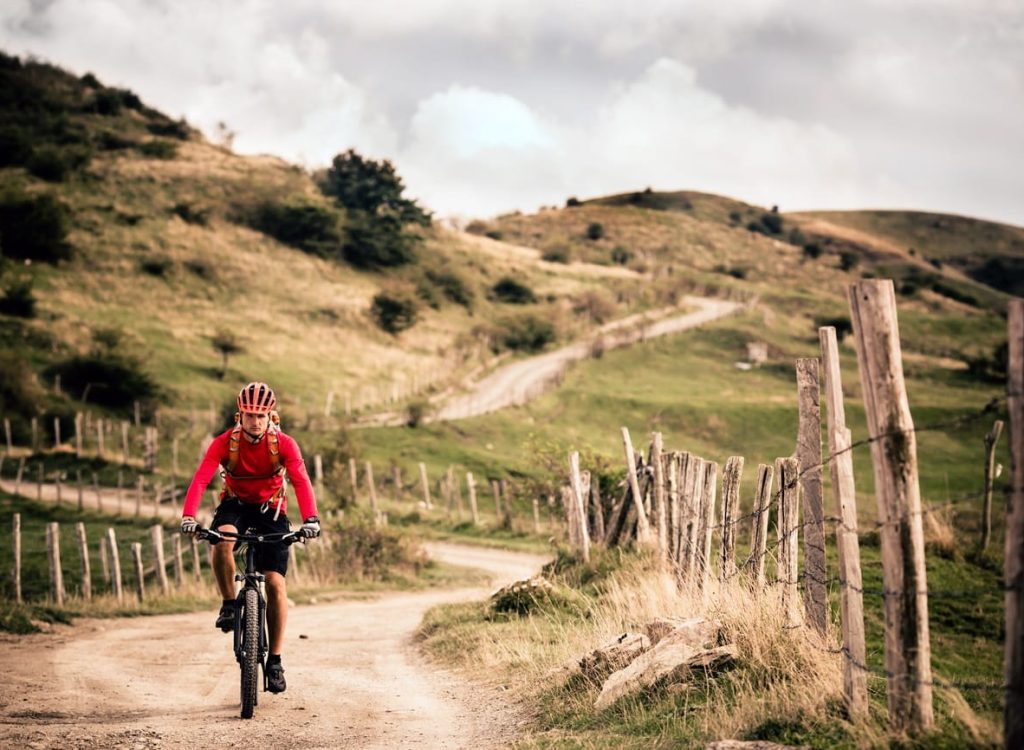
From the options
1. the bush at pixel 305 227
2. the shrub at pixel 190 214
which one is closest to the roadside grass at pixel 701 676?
the shrub at pixel 190 214

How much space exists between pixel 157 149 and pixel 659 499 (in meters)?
98.6

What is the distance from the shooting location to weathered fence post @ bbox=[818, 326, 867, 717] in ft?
20.3

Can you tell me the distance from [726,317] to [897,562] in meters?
79.6

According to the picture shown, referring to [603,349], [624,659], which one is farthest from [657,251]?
[624,659]

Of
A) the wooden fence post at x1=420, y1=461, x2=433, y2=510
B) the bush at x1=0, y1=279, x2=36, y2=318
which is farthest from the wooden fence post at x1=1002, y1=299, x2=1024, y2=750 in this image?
the bush at x1=0, y1=279, x2=36, y2=318

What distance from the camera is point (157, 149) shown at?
10131cm

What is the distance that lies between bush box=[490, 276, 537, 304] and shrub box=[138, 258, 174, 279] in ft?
104

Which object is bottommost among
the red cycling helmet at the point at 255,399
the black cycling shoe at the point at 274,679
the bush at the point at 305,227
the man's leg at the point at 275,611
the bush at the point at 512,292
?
the black cycling shoe at the point at 274,679

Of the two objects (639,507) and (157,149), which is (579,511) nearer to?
(639,507)

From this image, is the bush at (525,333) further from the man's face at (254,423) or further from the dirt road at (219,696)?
the man's face at (254,423)

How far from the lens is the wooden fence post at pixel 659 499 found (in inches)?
549

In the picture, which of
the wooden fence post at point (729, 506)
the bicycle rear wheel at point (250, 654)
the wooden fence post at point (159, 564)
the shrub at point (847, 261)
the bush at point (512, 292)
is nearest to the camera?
the bicycle rear wheel at point (250, 654)

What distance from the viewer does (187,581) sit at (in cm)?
2289

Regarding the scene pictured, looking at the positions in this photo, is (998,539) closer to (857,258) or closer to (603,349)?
(603,349)
